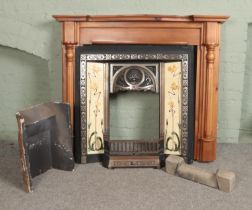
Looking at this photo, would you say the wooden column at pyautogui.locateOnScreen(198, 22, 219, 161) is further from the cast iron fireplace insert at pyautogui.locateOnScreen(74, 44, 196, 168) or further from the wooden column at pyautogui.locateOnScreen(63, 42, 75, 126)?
the wooden column at pyautogui.locateOnScreen(63, 42, 75, 126)

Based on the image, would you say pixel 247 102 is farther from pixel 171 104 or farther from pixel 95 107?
pixel 95 107

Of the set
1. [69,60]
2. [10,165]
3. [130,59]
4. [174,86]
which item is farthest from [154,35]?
[10,165]

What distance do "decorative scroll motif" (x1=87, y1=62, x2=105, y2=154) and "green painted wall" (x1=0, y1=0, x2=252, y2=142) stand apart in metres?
0.44

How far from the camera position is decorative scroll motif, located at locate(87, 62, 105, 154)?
2.66 metres

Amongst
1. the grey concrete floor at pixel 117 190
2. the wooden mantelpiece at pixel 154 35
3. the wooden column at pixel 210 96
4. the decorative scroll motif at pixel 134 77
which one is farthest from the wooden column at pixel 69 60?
the wooden column at pixel 210 96

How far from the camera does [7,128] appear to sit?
3.25 m

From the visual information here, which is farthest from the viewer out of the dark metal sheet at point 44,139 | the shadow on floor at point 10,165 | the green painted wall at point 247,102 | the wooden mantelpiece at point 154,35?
the green painted wall at point 247,102

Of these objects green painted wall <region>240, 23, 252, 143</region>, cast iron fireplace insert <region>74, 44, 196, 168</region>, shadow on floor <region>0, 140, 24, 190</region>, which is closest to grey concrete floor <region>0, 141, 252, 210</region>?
shadow on floor <region>0, 140, 24, 190</region>

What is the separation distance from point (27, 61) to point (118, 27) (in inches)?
36.3

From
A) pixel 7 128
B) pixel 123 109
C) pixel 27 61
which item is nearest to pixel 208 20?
pixel 123 109

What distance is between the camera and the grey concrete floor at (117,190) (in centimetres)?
208

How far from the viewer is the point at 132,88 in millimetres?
2701

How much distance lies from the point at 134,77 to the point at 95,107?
1.15ft

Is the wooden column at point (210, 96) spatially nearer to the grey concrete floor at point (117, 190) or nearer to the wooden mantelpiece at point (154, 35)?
the wooden mantelpiece at point (154, 35)
